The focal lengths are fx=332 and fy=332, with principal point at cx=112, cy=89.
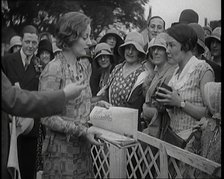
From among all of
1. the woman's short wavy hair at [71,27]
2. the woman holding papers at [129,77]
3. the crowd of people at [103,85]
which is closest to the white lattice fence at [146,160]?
the crowd of people at [103,85]

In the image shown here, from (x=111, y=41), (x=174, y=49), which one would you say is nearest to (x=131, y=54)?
(x=111, y=41)

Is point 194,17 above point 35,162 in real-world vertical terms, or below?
above

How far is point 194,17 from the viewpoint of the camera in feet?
8.26

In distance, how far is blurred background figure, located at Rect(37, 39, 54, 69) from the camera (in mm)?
2408

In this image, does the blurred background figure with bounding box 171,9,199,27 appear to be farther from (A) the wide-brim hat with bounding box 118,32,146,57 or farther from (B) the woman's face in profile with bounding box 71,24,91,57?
(B) the woman's face in profile with bounding box 71,24,91,57

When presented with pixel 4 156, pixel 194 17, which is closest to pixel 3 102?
pixel 4 156

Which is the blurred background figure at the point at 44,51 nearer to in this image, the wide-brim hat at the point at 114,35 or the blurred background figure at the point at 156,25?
the wide-brim hat at the point at 114,35

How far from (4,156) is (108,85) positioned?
4.19 ft

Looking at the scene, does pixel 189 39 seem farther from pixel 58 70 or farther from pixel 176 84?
pixel 58 70

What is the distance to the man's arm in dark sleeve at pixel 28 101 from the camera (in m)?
1.45

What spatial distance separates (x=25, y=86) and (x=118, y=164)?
35.5 inches

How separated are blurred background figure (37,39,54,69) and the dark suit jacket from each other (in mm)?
842

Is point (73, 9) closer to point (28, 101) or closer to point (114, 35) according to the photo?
point (114, 35)

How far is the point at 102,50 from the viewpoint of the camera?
286 centimetres
